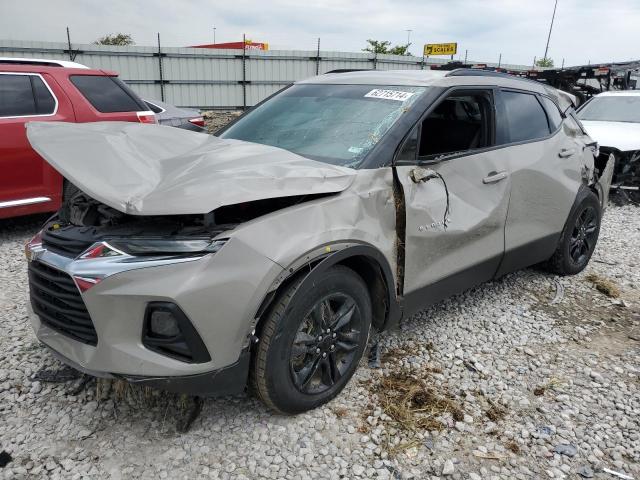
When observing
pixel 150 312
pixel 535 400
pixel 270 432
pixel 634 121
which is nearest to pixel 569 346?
pixel 535 400

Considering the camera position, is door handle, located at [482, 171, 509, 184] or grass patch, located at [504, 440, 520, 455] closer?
grass patch, located at [504, 440, 520, 455]

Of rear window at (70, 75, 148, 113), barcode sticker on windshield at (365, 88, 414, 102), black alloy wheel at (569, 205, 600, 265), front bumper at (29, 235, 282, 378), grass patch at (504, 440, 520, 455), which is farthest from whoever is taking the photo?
rear window at (70, 75, 148, 113)

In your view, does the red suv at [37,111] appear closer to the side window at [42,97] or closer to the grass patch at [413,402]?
the side window at [42,97]

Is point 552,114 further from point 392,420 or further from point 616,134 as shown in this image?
point 616,134

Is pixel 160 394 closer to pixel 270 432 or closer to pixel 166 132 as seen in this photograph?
pixel 270 432

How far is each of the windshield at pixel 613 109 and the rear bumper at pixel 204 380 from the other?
8.69 metres

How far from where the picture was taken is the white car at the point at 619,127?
7512 mm

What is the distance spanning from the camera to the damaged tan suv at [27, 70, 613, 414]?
2.05 m

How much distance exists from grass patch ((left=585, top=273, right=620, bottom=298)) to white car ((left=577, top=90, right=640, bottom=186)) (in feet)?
12.1

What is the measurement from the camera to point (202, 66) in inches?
664

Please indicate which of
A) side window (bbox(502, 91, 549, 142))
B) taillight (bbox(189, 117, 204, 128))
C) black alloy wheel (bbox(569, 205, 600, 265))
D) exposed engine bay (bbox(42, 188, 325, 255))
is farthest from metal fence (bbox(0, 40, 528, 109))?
exposed engine bay (bbox(42, 188, 325, 255))

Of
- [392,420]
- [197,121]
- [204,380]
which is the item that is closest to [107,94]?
[197,121]

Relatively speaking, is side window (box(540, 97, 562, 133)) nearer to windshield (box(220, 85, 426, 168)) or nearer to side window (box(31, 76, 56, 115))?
windshield (box(220, 85, 426, 168))

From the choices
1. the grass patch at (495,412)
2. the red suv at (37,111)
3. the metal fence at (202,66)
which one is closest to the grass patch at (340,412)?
the grass patch at (495,412)
